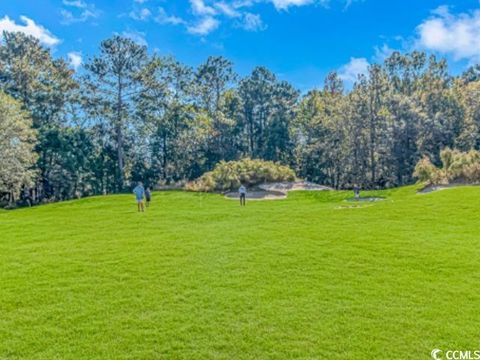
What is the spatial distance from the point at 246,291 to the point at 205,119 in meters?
43.0

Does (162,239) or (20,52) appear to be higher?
(20,52)

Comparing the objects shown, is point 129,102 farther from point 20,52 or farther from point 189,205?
point 189,205

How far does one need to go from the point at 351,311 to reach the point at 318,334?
1096 millimetres

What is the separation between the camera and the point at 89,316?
7.49m

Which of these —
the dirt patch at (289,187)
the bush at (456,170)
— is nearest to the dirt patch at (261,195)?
the dirt patch at (289,187)

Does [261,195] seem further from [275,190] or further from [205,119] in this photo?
[205,119]

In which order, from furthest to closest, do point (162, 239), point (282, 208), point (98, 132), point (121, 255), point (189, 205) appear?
1. point (98, 132)
2. point (189, 205)
3. point (282, 208)
4. point (162, 239)
5. point (121, 255)

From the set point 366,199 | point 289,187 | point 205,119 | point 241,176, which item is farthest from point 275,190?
point 205,119

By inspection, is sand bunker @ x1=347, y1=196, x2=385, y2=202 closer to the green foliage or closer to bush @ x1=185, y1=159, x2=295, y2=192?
bush @ x1=185, y1=159, x2=295, y2=192

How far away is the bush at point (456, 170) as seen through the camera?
88.8 ft

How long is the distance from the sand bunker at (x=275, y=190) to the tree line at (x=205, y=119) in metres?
17.6

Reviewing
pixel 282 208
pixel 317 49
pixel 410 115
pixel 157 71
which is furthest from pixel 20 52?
pixel 410 115

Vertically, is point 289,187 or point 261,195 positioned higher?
point 289,187

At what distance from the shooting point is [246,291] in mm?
8484
